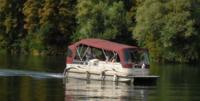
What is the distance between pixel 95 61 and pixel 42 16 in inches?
2513

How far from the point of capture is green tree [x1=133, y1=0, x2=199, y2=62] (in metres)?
87.0

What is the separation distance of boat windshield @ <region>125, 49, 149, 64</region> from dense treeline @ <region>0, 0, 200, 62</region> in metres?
35.1

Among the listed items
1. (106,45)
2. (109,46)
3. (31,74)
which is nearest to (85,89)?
(109,46)

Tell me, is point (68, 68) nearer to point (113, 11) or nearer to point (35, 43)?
point (113, 11)

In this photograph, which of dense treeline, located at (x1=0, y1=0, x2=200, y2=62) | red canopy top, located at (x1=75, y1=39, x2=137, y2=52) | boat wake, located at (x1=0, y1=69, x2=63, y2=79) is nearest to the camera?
red canopy top, located at (x1=75, y1=39, x2=137, y2=52)

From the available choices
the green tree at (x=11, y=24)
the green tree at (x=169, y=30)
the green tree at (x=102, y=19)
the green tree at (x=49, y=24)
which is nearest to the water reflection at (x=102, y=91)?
the green tree at (x=169, y=30)

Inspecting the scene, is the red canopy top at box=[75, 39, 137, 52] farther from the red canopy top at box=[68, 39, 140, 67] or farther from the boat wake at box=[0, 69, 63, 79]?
the boat wake at box=[0, 69, 63, 79]

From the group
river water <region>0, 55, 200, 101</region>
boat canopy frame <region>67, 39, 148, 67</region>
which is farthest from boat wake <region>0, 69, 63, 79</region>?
boat canopy frame <region>67, 39, 148, 67</region>

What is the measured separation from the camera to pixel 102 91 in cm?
4234

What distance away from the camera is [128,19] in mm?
100688

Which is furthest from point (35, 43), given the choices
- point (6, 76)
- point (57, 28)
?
point (6, 76)

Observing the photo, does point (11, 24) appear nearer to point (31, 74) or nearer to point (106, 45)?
point (31, 74)

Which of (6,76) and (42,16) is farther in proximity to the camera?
(42,16)

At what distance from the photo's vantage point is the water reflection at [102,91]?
37812 millimetres
